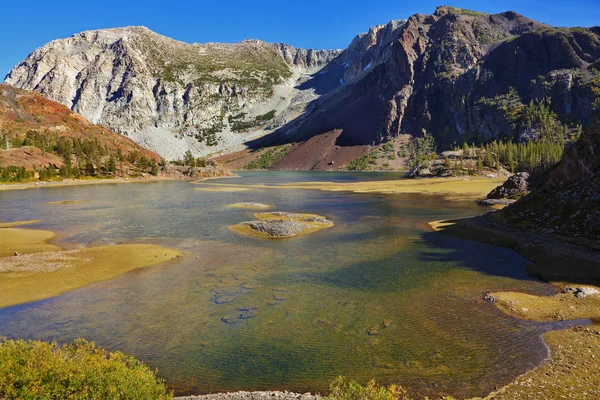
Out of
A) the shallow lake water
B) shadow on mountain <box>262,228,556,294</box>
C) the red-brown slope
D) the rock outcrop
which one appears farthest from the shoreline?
the red-brown slope

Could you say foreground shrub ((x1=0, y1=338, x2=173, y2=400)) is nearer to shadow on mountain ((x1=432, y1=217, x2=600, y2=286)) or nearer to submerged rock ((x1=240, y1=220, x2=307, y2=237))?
shadow on mountain ((x1=432, y1=217, x2=600, y2=286))

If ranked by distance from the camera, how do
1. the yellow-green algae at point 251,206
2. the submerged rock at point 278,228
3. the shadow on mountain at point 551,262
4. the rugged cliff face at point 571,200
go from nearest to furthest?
the shadow on mountain at point 551,262, the rugged cliff face at point 571,200, the submerged rock at point 278,228, the yellow-green algae at point 251,206

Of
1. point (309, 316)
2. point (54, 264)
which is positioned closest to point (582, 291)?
point (309, 316)

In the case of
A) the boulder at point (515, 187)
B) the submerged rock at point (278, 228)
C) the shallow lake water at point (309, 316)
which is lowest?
the shallow lake water at point (309, 316)

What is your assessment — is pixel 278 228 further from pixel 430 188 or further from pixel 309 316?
pixel 430 188

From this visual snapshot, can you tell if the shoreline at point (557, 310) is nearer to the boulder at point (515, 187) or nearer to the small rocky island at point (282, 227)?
the small rocky island at point (282, 227)

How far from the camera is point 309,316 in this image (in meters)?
19.6

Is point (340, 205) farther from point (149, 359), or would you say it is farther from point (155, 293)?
point (149, 359)

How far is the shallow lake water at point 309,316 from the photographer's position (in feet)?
47.4

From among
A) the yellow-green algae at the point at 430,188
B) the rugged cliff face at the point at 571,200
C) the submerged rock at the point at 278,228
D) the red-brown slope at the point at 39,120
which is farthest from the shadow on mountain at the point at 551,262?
the red-brown slope at the point at 39,120

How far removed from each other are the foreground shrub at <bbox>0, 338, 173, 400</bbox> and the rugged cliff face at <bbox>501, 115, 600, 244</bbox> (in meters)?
35.8

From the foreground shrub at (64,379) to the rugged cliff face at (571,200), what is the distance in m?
35.8

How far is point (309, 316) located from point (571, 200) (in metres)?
34.3

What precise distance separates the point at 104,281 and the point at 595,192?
4518 centimetres
